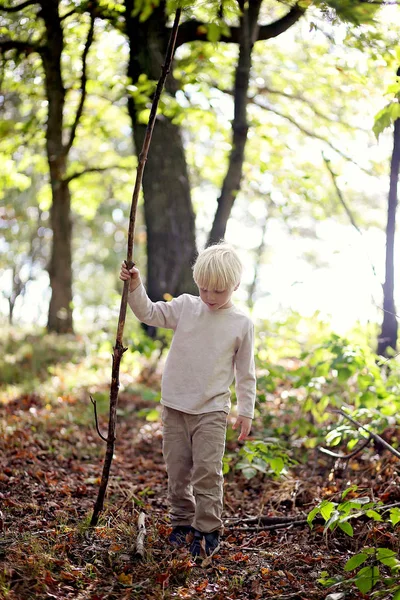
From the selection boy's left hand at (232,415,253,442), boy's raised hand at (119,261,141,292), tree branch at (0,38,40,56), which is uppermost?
tree branch at (0,38,40,56)

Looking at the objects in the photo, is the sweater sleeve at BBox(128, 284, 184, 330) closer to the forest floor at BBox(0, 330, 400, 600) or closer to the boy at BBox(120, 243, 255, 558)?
the boy at BBox(120, 243, 255, 558)

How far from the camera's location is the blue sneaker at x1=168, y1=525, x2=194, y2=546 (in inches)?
137

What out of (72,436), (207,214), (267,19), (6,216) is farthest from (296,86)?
(6,216)

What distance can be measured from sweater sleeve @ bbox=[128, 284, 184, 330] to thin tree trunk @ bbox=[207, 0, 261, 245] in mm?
2070

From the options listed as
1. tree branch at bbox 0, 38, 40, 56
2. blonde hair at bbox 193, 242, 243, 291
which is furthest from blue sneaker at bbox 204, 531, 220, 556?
tree branch at bbox 0, 38, 40, 56

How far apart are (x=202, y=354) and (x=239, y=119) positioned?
3465 mm

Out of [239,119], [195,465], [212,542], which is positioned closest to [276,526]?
[212,542]

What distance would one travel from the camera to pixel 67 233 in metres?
11.8

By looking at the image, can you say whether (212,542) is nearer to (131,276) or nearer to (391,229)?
(131,276)

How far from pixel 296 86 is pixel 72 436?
618 cm

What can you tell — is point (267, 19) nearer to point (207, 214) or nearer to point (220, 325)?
point (220, 325)

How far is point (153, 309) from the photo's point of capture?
359cm

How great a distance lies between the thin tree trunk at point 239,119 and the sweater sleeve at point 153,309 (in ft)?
6.79

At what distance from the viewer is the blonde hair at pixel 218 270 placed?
3.39 metres
